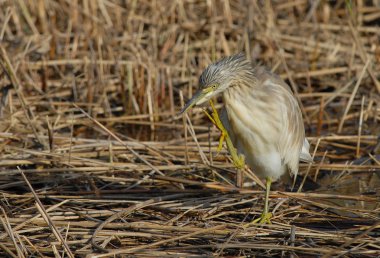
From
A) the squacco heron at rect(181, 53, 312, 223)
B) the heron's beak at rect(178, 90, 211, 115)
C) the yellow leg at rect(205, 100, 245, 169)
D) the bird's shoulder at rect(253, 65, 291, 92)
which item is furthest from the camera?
A: the bird's shoulder at rect(253, 65, 291, 92)

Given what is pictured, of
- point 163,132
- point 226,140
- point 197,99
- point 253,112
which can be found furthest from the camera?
point 163,132

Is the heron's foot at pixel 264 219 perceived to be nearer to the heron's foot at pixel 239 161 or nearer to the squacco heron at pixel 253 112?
the squacco heron at pixel 253 112

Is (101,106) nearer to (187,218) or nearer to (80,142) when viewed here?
(80,142)

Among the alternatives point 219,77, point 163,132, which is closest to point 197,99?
point 219,77

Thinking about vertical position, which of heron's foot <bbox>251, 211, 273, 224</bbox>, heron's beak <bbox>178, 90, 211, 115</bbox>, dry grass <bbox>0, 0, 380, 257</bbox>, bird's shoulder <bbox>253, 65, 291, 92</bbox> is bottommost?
heron's foot <bbox>251, 211, 273, 224</bbox>

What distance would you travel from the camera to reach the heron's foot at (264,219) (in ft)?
12.5

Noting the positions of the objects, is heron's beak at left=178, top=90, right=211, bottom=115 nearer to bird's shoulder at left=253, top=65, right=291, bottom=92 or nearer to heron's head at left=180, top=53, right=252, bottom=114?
heron's head at left=180, top=53, right=252, bottom=114

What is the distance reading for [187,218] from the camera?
3.91 metres

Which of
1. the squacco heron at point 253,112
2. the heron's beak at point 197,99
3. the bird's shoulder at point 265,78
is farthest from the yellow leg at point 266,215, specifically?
the heron's beak at point 197,99

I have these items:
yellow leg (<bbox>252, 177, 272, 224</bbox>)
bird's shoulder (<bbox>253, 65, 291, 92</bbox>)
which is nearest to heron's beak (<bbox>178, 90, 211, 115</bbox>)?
bird's shoulder (<bbox>253, 65, 291, 92</bbox>)

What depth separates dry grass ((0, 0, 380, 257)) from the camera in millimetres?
3562

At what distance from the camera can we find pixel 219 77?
365 centimetres

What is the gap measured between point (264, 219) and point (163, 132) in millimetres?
2076

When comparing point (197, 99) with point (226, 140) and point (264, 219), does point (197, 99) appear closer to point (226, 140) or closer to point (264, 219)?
point (226, 140)
